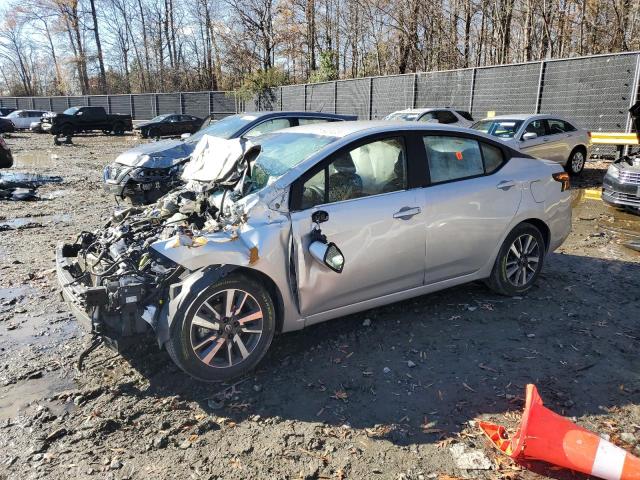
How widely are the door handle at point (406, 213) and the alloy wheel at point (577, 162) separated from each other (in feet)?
32.7

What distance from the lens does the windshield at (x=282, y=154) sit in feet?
12.8

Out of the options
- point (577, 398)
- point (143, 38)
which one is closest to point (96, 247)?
point (577, 398)

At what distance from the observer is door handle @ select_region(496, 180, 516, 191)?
181 inches

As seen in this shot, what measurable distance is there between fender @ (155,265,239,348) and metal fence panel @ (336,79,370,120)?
20.5 meters

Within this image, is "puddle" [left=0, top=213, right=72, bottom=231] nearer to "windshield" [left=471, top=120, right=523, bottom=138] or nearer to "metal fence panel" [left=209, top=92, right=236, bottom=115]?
"windshield" [left=471, top=120, right=523, bottom=138]

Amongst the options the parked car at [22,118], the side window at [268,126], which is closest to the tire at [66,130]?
the parked car at [22,118]

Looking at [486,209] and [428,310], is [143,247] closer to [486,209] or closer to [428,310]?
[428,310]

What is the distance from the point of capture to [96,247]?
4035 millimetres

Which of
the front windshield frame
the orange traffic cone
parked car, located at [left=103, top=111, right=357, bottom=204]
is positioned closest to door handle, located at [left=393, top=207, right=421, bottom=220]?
the orange traffic cone

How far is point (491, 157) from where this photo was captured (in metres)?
4.70

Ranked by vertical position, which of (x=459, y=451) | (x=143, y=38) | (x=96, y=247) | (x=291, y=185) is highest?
(x=143, y=38)

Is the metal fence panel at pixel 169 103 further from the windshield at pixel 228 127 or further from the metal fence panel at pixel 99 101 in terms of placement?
the windshield at pixel 228 127

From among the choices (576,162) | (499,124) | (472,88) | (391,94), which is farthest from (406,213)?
(391,94)

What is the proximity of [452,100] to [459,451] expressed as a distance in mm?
18201
